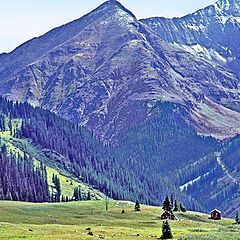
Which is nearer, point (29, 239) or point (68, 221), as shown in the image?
point (29, 239)

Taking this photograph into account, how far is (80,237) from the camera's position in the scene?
10444 centimetres

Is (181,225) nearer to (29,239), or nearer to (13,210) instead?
(13,210)

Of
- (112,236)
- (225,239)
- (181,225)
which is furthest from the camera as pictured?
(181,225)

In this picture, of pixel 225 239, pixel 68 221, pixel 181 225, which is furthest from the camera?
pixel 181 225

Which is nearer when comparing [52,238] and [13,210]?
[52,238]

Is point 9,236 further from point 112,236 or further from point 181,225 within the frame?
point 181,225

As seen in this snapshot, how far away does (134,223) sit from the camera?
6870 inches

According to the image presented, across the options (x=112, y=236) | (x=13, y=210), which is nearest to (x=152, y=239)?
(x=112, y=236)

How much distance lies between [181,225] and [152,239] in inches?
2707

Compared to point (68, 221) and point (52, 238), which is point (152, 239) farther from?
point (68, 221)

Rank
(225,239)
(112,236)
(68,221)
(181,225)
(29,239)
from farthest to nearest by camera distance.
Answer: (181,225), (68,221), (112,236), (225,239), (29,239)

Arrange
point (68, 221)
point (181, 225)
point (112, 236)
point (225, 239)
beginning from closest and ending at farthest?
point (225, 239) < point (112, 236) < point (68, 221) < point (181, 225)

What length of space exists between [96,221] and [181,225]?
2727 centimetres

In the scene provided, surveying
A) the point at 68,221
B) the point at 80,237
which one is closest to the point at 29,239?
the point at 80,237
